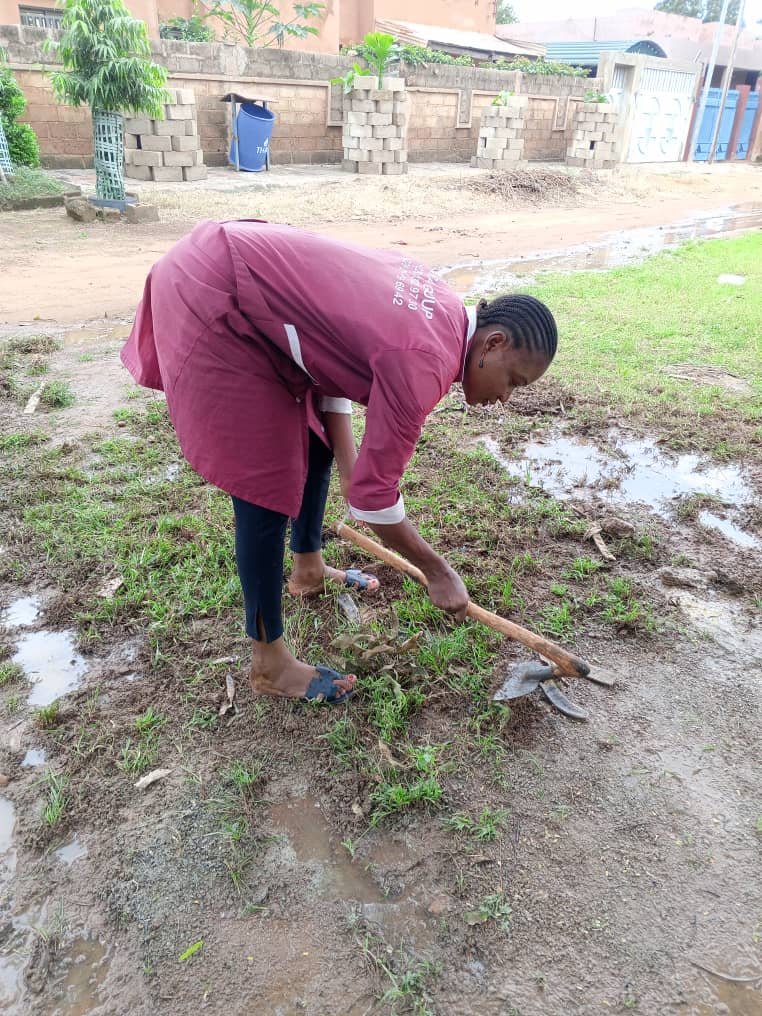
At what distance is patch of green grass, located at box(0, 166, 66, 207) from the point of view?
10.1 meters

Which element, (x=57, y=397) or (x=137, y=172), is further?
(x=137, y=172)

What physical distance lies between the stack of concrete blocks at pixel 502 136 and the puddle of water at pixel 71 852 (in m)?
19.0

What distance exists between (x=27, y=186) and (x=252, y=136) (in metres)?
5.14

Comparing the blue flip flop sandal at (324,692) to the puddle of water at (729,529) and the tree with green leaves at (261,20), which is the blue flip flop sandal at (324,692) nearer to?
the puddle of water at (729,529)

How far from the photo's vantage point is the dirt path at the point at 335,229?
6.91 metres

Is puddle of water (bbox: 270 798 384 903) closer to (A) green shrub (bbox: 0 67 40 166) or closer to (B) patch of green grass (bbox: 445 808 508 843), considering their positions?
(B) patch of green grass (bbox: 445 808 508 843)

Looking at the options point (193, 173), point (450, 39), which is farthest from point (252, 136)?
point (450, 39)

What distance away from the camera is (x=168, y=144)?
1254cm

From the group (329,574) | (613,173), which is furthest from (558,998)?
(613,173)

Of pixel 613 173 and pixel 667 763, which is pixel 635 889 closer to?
pixel 667 763

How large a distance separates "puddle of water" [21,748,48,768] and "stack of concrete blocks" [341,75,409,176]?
1550cm

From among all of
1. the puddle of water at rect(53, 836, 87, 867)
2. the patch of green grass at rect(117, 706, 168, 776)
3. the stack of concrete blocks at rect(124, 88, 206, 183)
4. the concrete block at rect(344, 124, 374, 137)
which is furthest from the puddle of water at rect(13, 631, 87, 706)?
the concrete block at rect(344, 124, 374, 137)

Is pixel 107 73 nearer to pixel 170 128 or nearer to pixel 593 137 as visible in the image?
pixel 170 128

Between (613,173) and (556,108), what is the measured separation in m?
3.07
